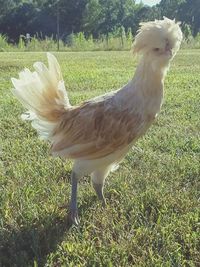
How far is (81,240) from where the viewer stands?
3043 mm

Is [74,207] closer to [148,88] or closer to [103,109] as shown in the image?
[103,109]

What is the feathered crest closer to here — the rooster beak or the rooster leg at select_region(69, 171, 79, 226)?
the rooster beak

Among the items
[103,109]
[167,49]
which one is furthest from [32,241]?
[167,49]

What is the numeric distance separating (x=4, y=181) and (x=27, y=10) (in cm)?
4731

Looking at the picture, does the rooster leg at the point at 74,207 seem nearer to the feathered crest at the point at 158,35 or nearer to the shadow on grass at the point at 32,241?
the shadow on grass at the point at 32,241

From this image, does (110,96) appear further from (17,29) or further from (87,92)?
(17,29)

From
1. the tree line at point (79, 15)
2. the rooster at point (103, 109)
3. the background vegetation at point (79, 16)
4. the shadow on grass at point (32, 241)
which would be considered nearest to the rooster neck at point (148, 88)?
the rooster at point (103, 109)

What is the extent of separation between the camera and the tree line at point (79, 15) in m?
47.7

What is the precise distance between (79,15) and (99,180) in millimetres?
50360

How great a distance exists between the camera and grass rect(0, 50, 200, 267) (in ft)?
9.43

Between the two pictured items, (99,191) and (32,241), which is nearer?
(32,241)

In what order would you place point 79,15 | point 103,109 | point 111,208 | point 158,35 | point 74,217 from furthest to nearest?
point 79,15
point 111,208
point 74,217
point 103,109
point 158,35

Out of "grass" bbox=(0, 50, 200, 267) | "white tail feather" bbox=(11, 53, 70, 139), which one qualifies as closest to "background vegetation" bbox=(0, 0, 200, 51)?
"grass" bbox=(0, 50, 200, 267)

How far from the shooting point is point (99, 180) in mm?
3479
